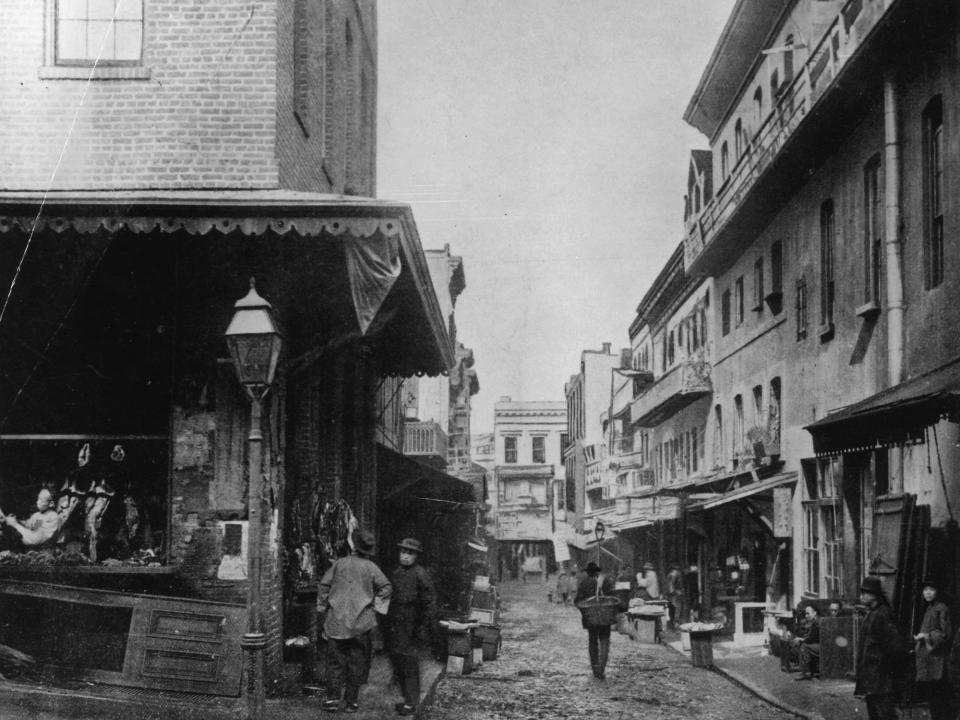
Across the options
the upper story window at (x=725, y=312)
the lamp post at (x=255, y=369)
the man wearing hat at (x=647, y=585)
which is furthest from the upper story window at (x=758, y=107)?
the lamp post at (x=255, y=369)

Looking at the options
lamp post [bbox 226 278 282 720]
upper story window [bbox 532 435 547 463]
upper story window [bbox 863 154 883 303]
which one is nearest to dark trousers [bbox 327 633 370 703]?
lamp post [bbox 226 278 282 720]

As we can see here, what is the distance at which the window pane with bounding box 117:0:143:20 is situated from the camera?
11539mm

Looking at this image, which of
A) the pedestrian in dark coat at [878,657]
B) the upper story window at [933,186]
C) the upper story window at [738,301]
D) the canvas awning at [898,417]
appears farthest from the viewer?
the upper story window at [738,301]

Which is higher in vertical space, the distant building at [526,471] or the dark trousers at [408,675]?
the distant building at [526,471]

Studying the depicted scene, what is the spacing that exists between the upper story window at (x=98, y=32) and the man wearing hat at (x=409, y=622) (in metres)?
5.98

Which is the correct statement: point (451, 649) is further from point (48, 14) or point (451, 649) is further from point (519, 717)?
point (48, 14)

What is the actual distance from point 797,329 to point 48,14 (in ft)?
44.7

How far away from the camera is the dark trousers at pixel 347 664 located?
10.0m

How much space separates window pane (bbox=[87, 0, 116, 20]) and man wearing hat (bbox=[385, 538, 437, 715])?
6427 millimetres

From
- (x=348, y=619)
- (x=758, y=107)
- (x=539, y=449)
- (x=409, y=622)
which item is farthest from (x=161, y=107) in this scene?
(x=539, y=449)

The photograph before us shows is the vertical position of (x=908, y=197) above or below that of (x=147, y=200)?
above

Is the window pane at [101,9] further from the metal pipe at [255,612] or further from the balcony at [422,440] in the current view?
the balcony at [422,440]

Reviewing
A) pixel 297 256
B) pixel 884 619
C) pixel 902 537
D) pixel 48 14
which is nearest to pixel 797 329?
pixel 902 537

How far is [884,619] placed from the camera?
973cm
